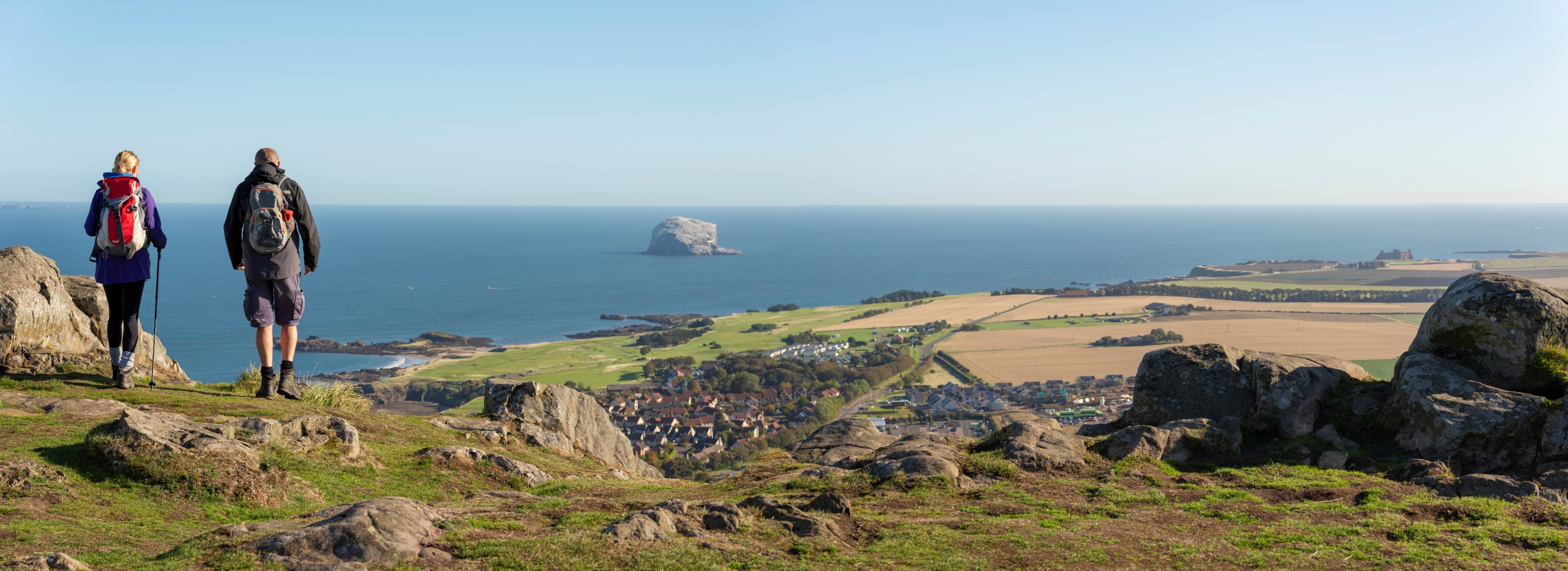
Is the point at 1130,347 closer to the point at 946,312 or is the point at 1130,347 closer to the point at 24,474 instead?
the point at 946,312

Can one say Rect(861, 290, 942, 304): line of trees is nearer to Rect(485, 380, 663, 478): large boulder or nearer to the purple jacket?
Rect(485, 380, 663, 478): large boulder

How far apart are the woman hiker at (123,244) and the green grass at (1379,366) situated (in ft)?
175

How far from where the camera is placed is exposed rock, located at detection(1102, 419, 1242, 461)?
11.3 meters

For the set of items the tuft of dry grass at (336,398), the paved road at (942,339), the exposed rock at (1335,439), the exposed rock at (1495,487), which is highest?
the tuft of dry grass at (336,398)

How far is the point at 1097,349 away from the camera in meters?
58.7

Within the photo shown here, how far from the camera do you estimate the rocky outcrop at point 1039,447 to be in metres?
10.7

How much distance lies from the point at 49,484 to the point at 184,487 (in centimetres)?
97

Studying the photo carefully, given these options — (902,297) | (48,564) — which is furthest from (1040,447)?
(902,297)

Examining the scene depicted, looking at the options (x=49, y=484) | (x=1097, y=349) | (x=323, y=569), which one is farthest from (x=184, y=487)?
(x=1097, y=349)

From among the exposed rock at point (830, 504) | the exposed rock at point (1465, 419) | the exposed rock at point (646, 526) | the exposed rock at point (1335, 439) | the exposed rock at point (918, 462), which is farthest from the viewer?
the exposed rock at point (1335, 439)

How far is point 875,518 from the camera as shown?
8.05 meters

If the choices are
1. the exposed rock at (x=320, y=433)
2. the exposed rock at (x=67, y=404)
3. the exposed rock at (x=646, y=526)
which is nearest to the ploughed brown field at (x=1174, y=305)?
the exposed rock at (x=320, y=433)

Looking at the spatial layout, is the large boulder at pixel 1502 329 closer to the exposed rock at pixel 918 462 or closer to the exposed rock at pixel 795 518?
the exposed rock at pixel 918 462

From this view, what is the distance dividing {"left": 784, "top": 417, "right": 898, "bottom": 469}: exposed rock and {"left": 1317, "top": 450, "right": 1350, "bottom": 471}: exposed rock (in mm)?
6236
